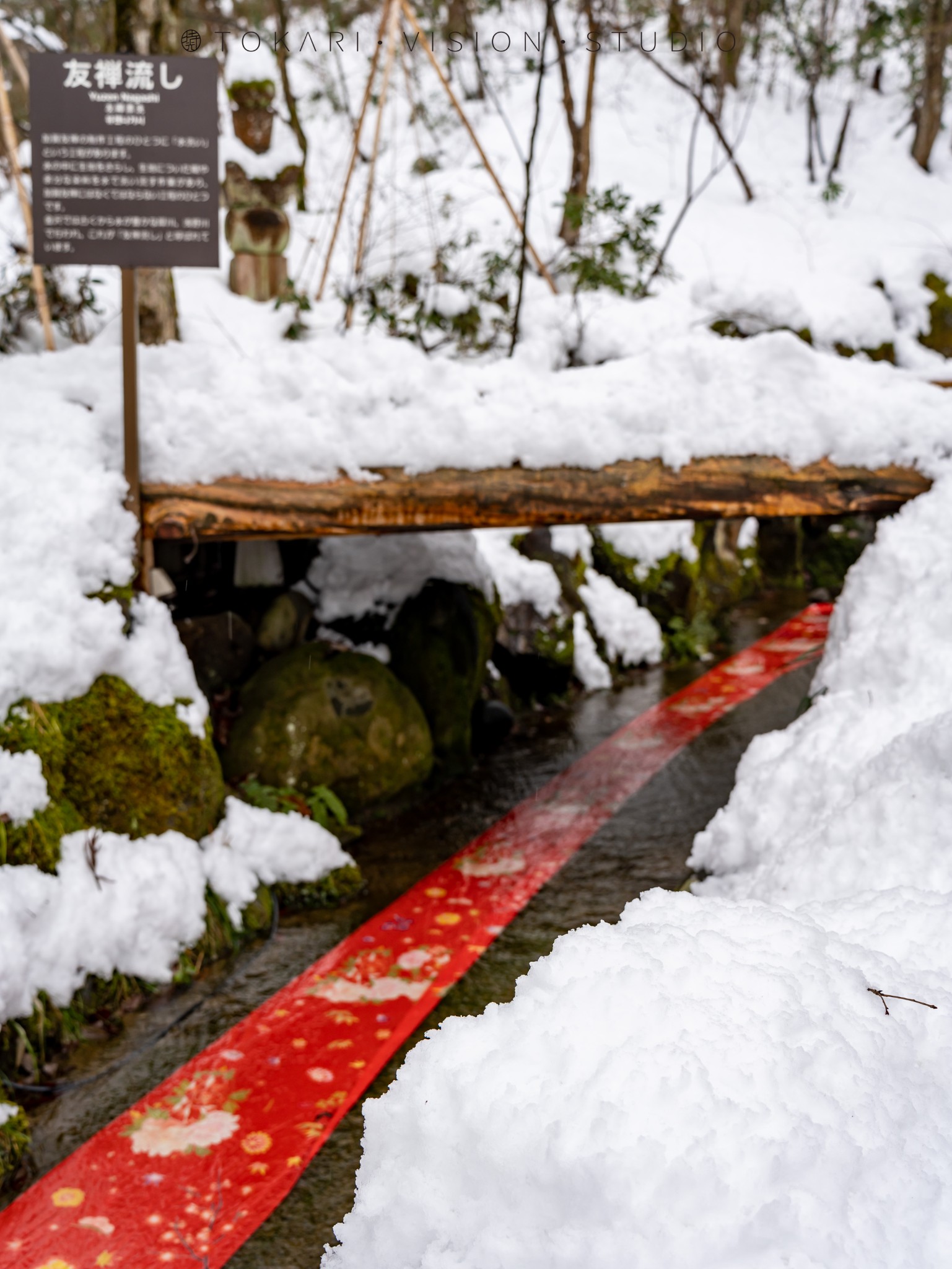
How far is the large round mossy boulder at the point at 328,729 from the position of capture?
511 cm

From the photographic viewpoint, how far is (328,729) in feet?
17.2

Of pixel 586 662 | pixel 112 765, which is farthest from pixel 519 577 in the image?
pixel 112 765

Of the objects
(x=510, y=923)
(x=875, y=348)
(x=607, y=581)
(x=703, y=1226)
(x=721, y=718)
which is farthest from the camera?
(x=875, y=348)

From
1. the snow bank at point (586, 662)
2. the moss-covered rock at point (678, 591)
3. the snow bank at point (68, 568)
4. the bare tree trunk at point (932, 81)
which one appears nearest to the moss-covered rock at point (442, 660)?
the snow bank at point (586, 662)

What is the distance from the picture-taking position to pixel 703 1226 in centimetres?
126

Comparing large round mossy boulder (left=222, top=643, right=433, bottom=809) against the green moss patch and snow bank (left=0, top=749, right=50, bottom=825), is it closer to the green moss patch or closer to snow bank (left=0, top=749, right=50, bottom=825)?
snow bank (left=0, top=749, right=50, bottom=825)

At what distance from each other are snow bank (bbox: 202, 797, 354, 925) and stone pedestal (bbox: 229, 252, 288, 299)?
228 inches

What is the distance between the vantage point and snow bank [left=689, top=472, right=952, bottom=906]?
2.37m

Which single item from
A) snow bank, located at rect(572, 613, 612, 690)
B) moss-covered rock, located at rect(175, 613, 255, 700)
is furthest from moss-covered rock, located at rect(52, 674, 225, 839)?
snow bank, located at rect(572, 613, 612, 690)

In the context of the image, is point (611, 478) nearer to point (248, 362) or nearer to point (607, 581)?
point (248, 362)

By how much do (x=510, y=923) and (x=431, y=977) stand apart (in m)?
0.55

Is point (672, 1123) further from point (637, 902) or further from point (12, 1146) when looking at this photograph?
point (12, 1146)

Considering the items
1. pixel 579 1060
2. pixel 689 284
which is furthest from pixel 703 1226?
pixel 689 284

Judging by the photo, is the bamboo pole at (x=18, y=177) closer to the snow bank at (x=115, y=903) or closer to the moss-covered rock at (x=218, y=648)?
the moss-covered rock at (x=218, y=648)
